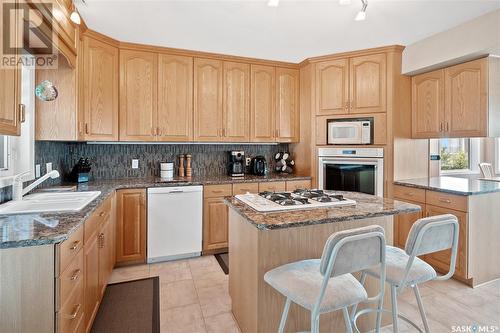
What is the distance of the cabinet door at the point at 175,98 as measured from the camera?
3182mm

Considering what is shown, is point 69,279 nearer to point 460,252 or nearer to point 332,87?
point 460,252

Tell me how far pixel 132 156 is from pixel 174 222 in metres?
1.03

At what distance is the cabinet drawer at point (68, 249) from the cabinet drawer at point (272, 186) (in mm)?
2094

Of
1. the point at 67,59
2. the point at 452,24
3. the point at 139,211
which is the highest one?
the point at 452,24

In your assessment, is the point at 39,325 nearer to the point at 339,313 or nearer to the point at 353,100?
the point at 339,313

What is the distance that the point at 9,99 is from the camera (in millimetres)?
1434

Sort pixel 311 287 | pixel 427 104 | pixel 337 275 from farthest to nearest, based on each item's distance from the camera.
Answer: pixel 427 104, pixel 311 287, pixel 337 275

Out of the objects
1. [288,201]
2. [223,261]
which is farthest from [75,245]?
[223,261]

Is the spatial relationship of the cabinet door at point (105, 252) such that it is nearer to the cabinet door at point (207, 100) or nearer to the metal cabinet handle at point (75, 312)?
the metal cabinet handle at point (75, 312)

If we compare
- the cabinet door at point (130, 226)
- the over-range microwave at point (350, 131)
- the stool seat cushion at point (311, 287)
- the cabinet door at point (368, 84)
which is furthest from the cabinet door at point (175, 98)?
the stool seat cushion at point (311, 287)

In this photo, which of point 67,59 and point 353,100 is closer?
point 67,59

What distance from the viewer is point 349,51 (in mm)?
3258

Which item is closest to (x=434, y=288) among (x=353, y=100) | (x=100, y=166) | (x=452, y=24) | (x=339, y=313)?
(x=339, y=313)

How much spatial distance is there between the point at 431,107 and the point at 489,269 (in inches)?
66.3
